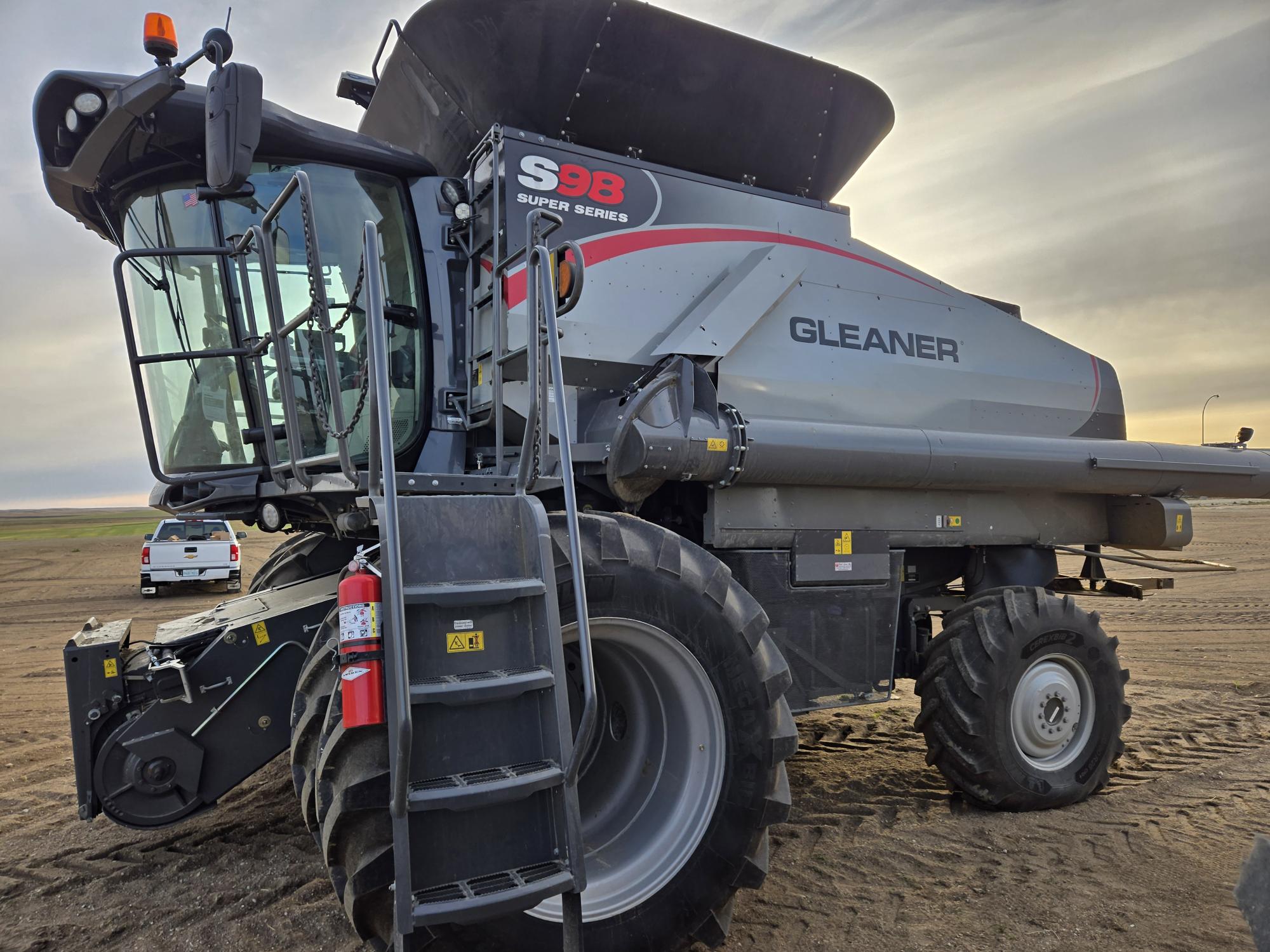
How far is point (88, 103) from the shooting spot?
348 centimetres

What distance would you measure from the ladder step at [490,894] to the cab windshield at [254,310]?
1.98 m

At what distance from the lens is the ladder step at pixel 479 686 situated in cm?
227

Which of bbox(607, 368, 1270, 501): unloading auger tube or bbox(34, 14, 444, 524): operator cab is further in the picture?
bbox(607, 368, 1270, 501): unloading auger tube

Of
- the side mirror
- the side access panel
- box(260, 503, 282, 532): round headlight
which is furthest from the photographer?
the side access panel

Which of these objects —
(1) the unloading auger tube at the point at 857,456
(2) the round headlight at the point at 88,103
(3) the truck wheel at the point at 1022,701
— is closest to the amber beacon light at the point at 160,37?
(2) the round headlight at the point at 88,103

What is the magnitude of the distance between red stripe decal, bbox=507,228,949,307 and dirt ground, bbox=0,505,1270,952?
2728mm

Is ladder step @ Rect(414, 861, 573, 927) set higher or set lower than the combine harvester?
lower

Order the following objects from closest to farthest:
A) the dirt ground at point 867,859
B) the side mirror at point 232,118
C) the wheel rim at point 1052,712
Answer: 1. the side mirror at point 232,118
2. the dirt ground at point 867,859
3. the wheel rim at point 1052,712

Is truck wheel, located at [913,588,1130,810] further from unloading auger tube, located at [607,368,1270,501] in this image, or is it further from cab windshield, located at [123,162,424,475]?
cab windshield, located at [123,162,424,475]

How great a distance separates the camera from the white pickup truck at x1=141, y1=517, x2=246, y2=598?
1484 centimetres

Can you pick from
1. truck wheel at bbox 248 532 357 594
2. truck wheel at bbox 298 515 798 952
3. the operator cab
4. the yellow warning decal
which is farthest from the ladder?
truck wheel at bbox 248 532 357 594

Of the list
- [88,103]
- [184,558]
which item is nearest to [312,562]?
[88,103]

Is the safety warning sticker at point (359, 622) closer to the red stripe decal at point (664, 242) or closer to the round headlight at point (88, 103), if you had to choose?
the red stripe decal at point (664, 242)

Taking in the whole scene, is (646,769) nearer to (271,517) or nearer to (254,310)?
(271,517)
